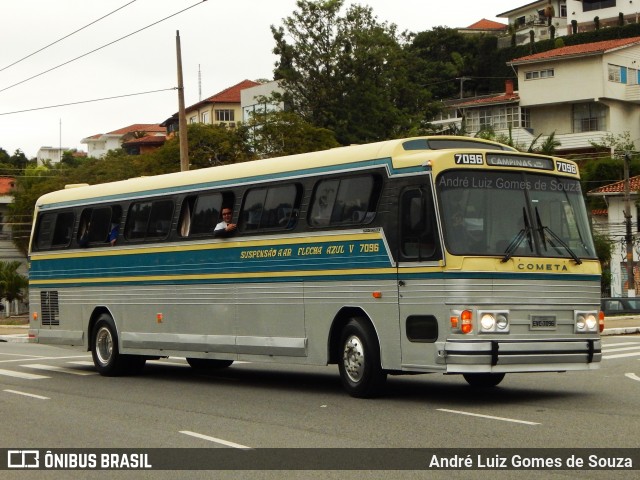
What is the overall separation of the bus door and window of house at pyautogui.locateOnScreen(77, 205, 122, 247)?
8.17 m

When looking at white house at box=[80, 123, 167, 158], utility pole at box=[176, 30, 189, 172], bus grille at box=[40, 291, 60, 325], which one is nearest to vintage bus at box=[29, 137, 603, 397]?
bus grille at box=[40, 291, 60, 325]

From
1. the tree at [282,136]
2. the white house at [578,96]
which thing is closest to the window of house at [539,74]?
the white house at [578,96]

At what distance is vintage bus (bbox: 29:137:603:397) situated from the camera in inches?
564

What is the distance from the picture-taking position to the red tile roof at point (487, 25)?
125062 mm

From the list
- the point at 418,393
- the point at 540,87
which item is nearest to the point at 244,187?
the point at 418,393

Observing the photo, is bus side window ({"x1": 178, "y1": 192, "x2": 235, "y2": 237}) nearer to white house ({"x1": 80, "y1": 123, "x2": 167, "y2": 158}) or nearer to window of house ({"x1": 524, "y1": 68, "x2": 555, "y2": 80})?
window of house ({"x1": 524, "y1": 68, "x2": 555, "y2": 80})

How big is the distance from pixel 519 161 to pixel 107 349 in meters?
9.98

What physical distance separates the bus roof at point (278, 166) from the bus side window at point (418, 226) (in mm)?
446

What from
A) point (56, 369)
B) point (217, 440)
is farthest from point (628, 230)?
point (217, 440)

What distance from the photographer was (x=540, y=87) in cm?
8338

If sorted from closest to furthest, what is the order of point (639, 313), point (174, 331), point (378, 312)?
1. point (378, 312)
2. point (174, 331)
3. point (639, 313)

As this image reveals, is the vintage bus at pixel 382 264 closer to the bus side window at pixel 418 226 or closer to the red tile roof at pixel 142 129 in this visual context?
the bus side window at pixel 418 226

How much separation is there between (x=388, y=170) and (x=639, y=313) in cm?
3558

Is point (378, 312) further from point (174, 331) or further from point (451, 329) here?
point (174, 331)
